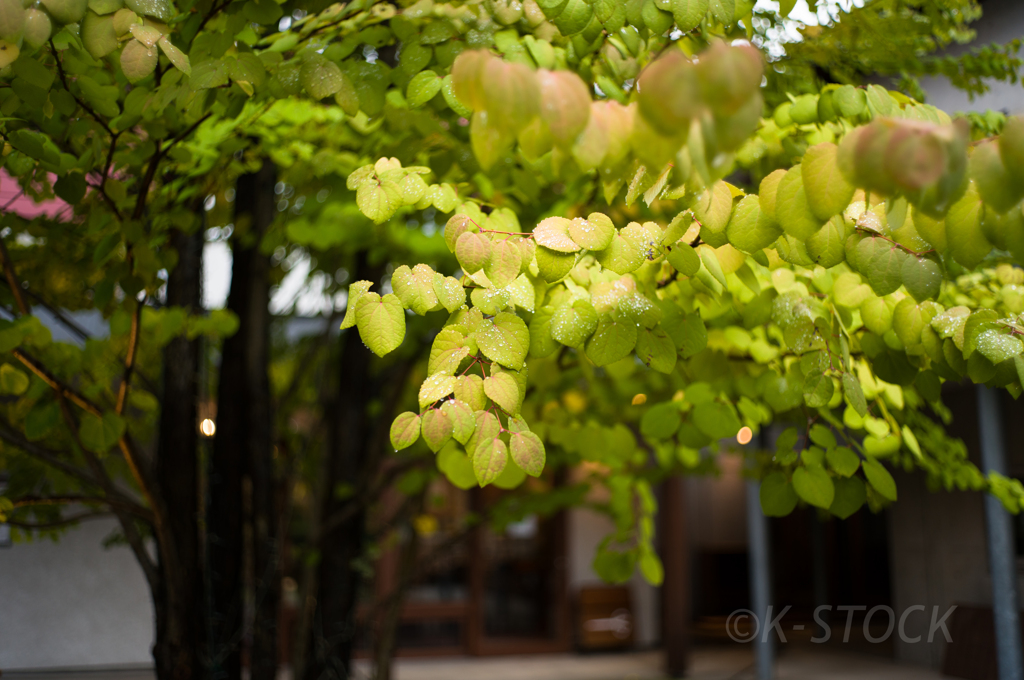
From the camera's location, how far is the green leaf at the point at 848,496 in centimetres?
152

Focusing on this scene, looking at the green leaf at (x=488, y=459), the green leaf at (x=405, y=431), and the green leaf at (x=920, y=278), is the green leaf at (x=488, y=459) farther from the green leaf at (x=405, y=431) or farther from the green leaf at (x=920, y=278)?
the green leaf at (x=920, y=278)

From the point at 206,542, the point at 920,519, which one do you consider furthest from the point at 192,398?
the point at 920,519

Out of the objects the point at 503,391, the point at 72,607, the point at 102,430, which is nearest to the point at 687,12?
the point at 503,391

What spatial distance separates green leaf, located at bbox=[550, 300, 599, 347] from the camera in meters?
1.29

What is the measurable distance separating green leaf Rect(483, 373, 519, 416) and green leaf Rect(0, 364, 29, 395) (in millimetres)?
1585

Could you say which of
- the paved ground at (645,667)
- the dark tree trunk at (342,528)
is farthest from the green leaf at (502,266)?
the paved ground at (645,667)

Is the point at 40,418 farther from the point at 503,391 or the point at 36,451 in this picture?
the point at 503,391

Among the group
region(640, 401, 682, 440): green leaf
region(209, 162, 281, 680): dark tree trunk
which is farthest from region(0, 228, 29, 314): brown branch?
region(640, 401, 682, 440): green leaf

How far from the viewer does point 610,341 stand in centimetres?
129

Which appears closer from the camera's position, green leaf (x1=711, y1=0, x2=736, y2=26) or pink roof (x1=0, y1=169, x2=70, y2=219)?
green leaf (x1=711, y1=0, x2=736, y2=26)

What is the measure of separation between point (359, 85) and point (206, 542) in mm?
1984

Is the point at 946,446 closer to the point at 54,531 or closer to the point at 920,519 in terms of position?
the point at 54,531

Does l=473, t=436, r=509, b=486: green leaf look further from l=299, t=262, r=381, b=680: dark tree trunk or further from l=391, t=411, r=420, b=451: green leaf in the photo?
l=299, t=262, r=381, b=680: dark tree trunk

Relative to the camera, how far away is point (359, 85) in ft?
5.33
